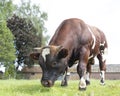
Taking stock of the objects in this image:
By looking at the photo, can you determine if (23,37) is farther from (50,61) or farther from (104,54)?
(50,61)

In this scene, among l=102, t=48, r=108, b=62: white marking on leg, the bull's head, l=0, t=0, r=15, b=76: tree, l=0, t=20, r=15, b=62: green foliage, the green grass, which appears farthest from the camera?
l=0, t=20, r=15, b=62: green foliage

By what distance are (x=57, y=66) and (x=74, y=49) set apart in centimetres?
181

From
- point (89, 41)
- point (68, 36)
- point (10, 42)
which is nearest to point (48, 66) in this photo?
point (68, 36)

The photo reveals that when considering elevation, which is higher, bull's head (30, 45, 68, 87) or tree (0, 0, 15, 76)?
bull's head (30, 45, 68, 87)

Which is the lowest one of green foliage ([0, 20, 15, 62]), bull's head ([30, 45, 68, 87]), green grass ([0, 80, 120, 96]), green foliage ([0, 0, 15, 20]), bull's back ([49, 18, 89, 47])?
green foliage ([0, 20, 15, 62])

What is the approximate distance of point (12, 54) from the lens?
83875 millimetres

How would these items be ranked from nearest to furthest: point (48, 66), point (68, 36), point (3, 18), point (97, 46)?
point (48, 66), point (68, 36), point (97, 46), point (3, 18)

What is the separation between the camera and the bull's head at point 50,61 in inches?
486

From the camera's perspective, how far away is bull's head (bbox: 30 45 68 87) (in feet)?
40.5

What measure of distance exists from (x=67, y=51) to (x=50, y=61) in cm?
76

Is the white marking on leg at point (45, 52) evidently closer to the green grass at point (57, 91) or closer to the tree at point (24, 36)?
the green grass at point (57, 91)

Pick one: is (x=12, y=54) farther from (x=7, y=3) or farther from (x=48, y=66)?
(x=48, y=66)

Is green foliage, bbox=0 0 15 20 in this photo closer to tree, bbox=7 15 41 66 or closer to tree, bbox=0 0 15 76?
tree, bbox=0 0 15 76

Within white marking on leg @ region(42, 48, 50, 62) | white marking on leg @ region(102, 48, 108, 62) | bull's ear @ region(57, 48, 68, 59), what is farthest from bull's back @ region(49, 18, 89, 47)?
white marking on leg @ region(102, 48, 108, 62)
